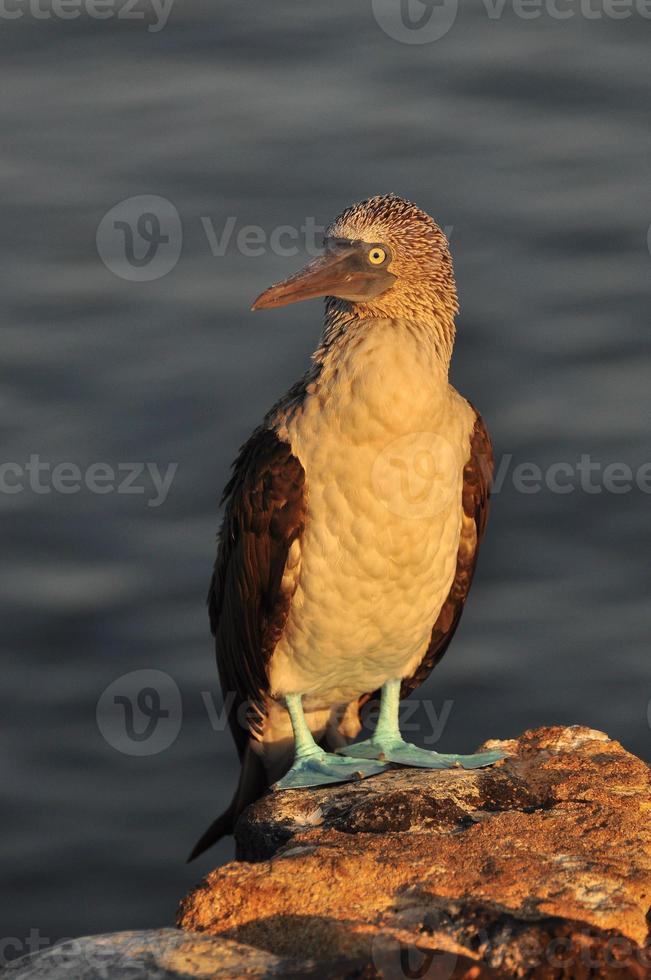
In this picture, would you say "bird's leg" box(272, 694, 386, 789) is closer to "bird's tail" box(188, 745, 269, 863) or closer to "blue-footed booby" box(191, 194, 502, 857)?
"blue-footed booby" box(191, 194, 502, 857)

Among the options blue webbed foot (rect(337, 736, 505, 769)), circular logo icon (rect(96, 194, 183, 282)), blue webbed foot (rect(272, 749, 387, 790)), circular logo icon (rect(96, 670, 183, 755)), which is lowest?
blue webbed foot (rect(272, 749, 387, 790))

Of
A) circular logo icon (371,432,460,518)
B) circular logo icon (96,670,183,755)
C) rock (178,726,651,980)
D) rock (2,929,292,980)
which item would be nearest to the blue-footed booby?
circular logo icon (371,432,460,518)

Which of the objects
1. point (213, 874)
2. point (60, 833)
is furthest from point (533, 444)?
Result: point (213, 874)

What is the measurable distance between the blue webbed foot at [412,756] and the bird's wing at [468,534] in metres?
0.51

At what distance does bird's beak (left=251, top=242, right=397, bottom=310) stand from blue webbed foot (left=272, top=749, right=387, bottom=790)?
1.69 m

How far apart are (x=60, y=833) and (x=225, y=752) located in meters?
1.07

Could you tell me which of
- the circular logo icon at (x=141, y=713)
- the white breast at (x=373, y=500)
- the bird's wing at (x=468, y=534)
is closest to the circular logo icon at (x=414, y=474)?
the white breast at (x=373, y=500)

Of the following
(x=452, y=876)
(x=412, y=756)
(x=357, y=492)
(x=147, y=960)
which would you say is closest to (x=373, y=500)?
(x=357, y=492)

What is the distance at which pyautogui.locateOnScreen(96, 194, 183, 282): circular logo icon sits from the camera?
461 inches

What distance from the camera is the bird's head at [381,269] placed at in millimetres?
6109

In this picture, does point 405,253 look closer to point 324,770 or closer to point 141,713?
point 324,770

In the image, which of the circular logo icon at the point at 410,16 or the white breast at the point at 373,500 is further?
the circular logo icon at the point at 410,16

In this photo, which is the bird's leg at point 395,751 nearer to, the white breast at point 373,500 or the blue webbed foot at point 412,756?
the blue webbed foot at point 412,756

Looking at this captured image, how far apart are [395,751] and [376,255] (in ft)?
6.18
